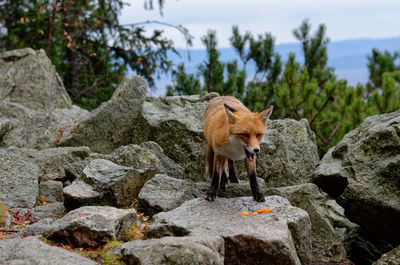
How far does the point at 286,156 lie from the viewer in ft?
28.1

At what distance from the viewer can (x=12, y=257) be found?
4.31m

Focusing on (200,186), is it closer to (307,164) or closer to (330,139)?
(307,164)

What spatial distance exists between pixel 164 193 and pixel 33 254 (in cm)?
262

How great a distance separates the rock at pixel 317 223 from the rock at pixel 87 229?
282 cm

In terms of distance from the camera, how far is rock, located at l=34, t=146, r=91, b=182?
26.7 feet

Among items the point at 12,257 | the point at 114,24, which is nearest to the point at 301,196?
the point at 12,257

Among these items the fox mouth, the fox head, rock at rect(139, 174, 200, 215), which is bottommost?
rock at rect(139, 174, 200, 215)

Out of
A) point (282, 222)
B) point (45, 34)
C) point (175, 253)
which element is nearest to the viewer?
point (175, 253)

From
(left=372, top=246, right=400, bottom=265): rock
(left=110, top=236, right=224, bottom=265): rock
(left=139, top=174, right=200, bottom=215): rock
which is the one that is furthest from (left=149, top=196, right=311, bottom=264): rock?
(left=372, top=246, right=400, bottom=265): rock

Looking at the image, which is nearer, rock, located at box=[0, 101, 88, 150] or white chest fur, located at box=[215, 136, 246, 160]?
white chest fur, located at box=[215, 136, 246, 160]

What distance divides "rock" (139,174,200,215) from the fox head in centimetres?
139

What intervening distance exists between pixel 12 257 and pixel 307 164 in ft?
20.0

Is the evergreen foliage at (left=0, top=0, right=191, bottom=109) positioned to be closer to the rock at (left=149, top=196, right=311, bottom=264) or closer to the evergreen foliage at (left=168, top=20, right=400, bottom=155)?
the evergreen foliage at (left=168, top=20, right=400, bottom=155)

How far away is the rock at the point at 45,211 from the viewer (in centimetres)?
662
